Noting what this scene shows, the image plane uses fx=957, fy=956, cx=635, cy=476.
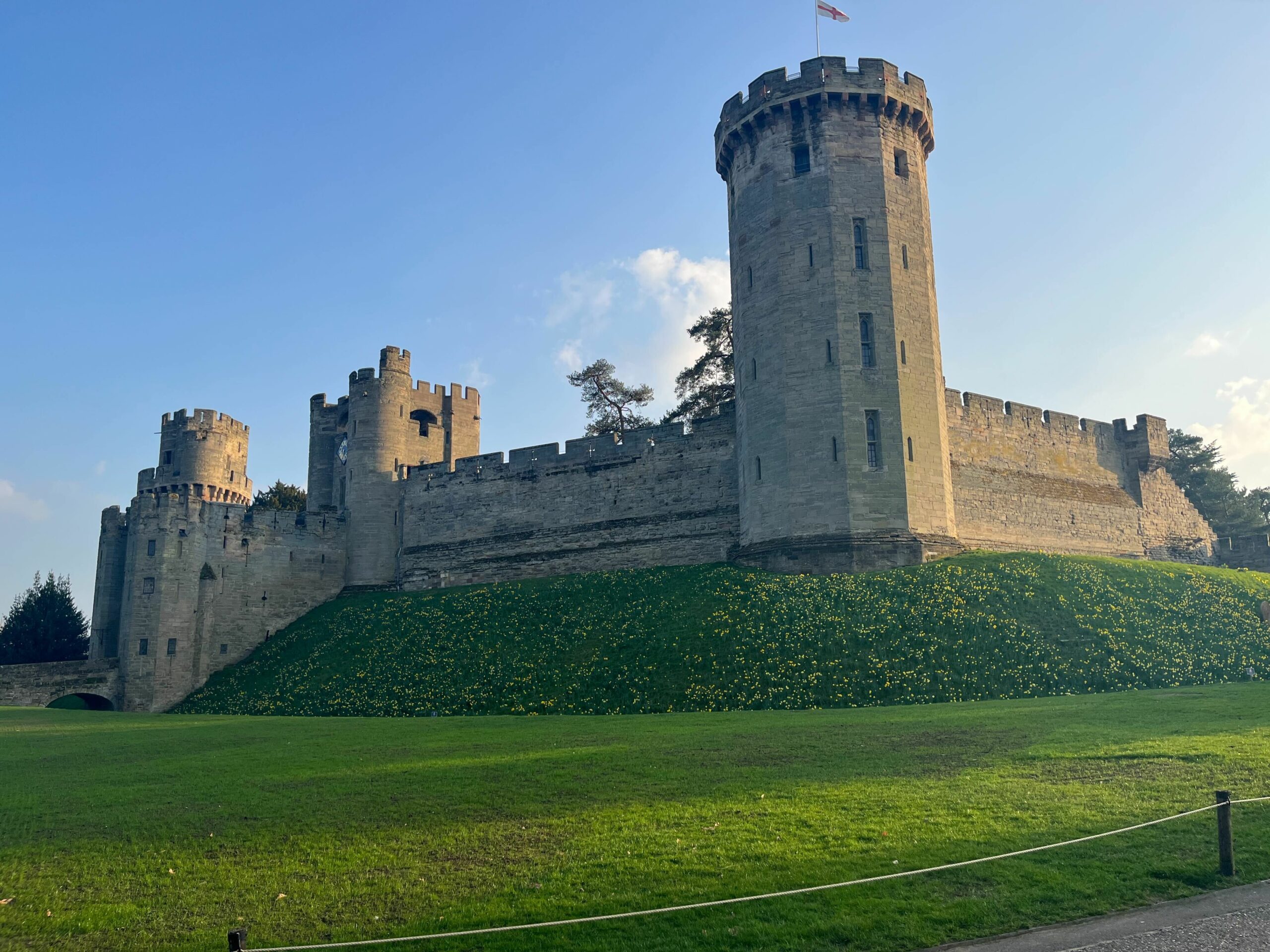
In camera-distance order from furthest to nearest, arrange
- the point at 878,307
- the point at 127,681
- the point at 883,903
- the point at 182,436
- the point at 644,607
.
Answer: the point at 182,436
the point at 127,681
the point at 878,307
the point at 644,607
the point at 883,903

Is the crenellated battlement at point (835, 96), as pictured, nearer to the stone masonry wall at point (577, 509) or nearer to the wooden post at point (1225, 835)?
the stone masonry wall at point (577, 509)

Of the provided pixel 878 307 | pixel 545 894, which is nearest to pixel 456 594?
pixel 878 307

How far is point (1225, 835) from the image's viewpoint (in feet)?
28.2

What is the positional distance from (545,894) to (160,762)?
10.5m

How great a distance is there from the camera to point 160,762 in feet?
52.3

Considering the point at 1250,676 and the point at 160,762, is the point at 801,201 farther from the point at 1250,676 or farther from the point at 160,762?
the point at 160,762

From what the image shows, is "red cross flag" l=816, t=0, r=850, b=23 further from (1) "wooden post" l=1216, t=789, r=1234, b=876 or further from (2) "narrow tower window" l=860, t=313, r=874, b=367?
(1) "wooden post" l=1216, t=789, r=1234, b=876

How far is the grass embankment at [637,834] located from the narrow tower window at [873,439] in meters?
14.7

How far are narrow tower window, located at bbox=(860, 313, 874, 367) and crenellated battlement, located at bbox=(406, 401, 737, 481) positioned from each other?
6262 millimetres

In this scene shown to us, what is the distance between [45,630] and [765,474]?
1456 inches

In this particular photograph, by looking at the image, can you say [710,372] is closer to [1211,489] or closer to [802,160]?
[802,160]

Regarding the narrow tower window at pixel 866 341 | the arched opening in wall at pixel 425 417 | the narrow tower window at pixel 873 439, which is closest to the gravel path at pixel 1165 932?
the narrow tower window at pixel 873 439

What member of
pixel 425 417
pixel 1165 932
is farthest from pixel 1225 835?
pixel 425 417

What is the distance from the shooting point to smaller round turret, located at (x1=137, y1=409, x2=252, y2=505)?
50.7 meters
